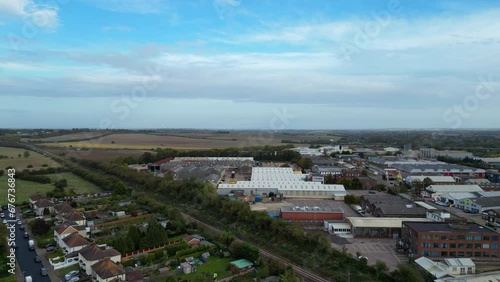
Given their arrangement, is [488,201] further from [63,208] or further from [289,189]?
[63,208]

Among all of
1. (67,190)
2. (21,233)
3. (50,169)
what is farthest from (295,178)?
(50,169)

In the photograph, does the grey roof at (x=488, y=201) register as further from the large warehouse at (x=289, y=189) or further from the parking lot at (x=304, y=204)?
the large warehouse at (x=289, y=189)

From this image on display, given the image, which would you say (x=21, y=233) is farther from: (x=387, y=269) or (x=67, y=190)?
(x=387, y=269)

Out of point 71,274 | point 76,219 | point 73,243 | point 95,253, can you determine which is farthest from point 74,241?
point 76,219

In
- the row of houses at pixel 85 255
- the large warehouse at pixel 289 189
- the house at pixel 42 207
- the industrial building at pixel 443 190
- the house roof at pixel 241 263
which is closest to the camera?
the row of houses at pixel 85 255

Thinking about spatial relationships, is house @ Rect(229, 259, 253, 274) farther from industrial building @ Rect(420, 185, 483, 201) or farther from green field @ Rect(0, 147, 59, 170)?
green field @ Rect(0, 147, 59, 170)

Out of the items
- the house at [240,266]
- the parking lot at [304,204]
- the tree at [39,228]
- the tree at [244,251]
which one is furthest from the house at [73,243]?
the parking lot at [304,204]
